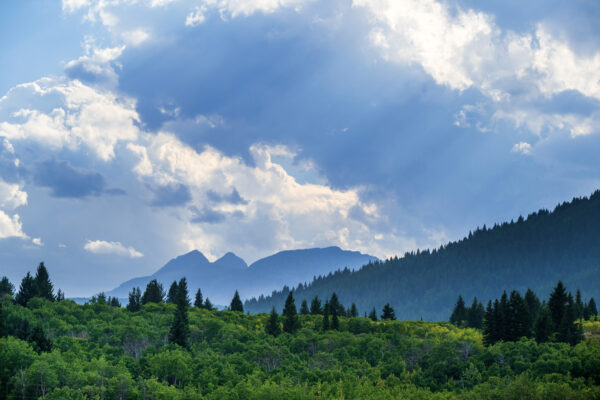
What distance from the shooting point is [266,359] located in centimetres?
12288

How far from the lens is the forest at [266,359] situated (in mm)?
89375

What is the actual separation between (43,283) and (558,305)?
14674 cm

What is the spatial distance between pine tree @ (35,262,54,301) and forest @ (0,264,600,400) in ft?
21.1

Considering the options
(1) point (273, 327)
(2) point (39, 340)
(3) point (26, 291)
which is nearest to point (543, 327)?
(1) point (273, 327)

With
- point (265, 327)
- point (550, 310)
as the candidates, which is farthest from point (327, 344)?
point (550, 310)

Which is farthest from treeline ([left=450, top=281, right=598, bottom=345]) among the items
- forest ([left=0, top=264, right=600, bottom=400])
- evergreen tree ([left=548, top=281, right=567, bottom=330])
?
forest ([left=0, top=264, right=600, bottom=400])

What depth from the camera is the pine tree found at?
6914 inches

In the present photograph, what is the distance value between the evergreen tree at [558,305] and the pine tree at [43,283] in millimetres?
142548

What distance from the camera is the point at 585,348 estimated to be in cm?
10431

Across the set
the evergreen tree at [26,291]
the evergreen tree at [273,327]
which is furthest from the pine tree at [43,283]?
the evergreen tree at [273,327]

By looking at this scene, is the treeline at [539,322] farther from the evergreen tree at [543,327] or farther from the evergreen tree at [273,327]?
the evergreen tree at [273,327]

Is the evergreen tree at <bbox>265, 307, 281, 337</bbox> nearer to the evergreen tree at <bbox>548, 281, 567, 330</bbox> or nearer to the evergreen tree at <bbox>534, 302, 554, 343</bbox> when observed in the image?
the evergreen tree at <bbox>534, 302, 554, 343</bbox>

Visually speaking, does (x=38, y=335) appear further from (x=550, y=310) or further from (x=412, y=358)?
(x=550, y=310)

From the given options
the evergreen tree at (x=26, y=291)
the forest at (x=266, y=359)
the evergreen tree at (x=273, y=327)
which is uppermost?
the evergreen tree at (x=26, y=291)
